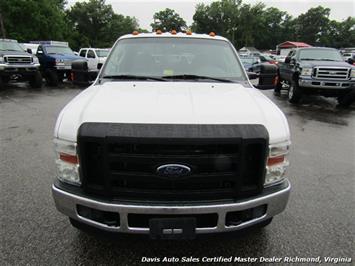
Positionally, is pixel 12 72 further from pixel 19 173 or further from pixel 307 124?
pixel 307 124

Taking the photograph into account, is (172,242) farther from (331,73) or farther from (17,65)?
(17,65)

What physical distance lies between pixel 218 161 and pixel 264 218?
624mm

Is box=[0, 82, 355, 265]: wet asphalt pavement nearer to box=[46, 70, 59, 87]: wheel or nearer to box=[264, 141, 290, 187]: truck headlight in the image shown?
box=[264, 141, 290, 187]: truck headlight

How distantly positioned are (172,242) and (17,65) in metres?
12.2

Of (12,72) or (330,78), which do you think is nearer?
(330,78)

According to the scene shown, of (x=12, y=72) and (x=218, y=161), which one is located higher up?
(x=218, y=161)

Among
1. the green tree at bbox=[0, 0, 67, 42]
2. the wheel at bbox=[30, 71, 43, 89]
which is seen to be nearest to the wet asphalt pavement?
the wheel at bbox=[30, 71, 43, 89]

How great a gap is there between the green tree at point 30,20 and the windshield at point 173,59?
3795 cm

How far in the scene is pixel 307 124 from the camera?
24.9ft

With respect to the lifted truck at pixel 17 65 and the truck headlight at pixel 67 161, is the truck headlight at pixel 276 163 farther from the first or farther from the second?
the lifted truck at pixel 17 65

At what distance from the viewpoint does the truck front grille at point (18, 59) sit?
40.1 feet

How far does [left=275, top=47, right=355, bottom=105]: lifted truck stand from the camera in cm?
967

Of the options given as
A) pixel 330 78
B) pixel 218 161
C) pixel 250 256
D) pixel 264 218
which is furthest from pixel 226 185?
pixel 330 78

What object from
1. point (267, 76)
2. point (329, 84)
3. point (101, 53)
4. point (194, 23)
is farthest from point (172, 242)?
point (194, 23)
